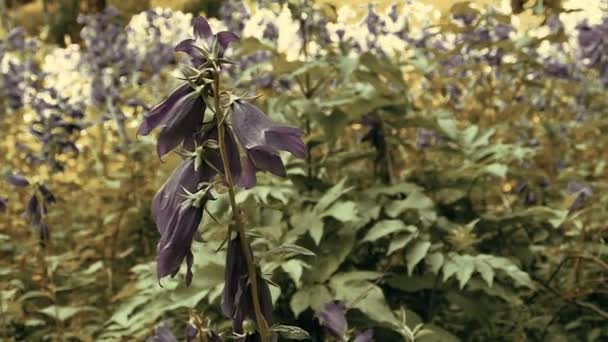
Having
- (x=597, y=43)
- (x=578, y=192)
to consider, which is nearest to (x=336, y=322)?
(x=578, y=192)

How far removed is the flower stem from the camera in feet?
3.96

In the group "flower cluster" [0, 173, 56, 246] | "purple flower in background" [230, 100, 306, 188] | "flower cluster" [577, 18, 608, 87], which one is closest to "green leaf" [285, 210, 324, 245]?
"flower cluster" [0, 173, 56, 246]

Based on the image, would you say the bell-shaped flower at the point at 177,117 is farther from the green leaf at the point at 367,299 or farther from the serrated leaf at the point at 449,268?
the serrated leaf at the point at 449,268

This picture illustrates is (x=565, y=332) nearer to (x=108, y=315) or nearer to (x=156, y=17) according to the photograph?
(x=108, y=315)

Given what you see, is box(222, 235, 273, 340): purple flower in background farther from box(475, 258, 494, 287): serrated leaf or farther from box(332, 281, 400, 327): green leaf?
box(475, 258, 494, 287): serrated leaf

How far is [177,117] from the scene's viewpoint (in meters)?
1.23

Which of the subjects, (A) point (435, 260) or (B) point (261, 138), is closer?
(B) point (261, 138)

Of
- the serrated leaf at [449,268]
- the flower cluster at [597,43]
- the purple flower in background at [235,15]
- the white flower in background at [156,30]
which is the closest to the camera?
the serrated leaf at [449,268]

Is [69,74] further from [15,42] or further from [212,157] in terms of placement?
[212,157]

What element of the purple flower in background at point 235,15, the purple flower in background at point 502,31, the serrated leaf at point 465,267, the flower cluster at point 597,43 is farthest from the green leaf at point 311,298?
the purple flower in background at point 235,15

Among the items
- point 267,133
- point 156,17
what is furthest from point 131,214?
point 156,17

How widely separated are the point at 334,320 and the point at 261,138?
867mm

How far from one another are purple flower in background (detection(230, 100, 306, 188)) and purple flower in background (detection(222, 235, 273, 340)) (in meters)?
0.11

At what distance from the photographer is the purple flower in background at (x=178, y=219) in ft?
4.01
